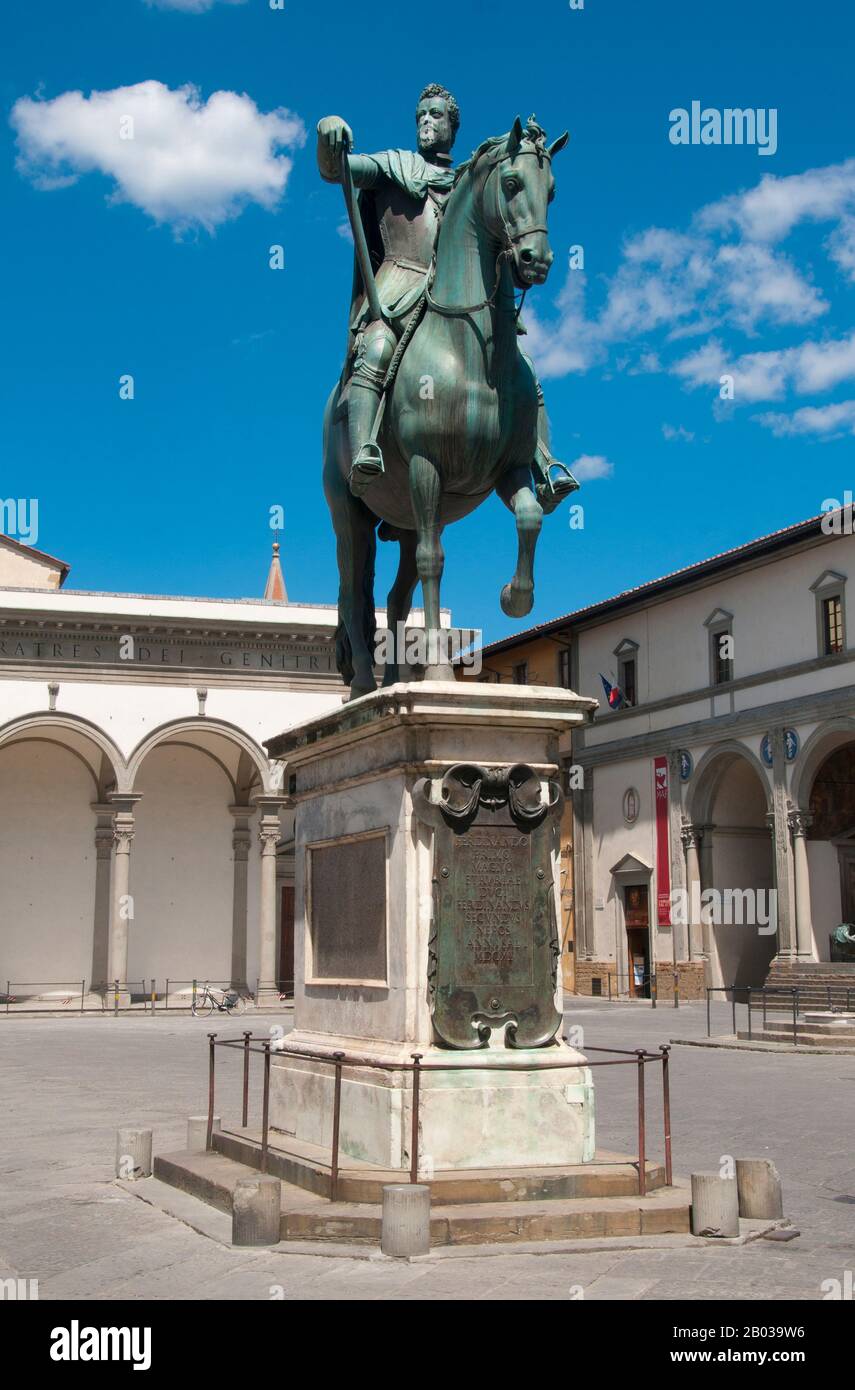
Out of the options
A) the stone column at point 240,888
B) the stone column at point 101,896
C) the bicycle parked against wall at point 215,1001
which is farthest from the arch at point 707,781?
the stone column at point 101,896

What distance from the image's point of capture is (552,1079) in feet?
22.2

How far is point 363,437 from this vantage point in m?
7.33

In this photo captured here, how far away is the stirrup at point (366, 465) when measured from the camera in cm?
716

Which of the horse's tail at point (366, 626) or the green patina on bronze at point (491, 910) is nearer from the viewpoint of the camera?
the green patina on bronze at point (491, 910)

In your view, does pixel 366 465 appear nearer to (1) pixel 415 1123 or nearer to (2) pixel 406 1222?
(1) pixel 415 1123

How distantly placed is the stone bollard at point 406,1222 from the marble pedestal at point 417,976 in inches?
22.5

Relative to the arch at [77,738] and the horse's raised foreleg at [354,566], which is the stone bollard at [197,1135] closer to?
the horse's raised foreleg at [354,566]

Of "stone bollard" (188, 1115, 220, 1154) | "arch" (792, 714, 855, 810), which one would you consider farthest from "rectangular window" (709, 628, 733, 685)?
"stone bollard" (188, 1115, 220, 1154)

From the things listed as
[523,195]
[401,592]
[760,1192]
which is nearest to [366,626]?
[401,592]

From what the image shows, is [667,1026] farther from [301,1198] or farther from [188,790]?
[301,1198]

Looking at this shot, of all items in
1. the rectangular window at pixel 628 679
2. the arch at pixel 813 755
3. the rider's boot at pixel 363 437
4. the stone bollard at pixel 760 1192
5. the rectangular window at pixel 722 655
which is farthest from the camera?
the rectangular window at pixel 628 679

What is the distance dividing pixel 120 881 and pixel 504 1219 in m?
29.8

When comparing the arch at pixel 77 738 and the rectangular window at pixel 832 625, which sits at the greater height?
the rectangular window at pixel 832 625
